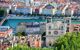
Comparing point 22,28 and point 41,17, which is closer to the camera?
point 22,28

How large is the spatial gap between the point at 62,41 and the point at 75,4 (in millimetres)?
12975

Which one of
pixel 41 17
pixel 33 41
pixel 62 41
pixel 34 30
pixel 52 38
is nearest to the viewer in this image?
pixel 62 41

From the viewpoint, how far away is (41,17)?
20859 mm

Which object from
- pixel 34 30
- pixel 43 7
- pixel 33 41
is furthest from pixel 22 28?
pixel 43 7

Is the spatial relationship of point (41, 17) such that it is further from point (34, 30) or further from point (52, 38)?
point (52, 38)

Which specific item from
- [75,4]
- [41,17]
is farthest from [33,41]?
[75,4]

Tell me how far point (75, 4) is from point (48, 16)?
283cm

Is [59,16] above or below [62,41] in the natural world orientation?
below

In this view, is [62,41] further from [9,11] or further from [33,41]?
[9,11]

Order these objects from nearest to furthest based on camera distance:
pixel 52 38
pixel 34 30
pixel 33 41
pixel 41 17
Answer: pixel 33 41, pixel 52 38, pixel 34 30, pixel 41 17

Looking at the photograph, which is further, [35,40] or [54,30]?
[54,30]

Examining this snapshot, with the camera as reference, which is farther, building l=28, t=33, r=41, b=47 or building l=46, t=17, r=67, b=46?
building l=46, t=17, r=67, b=46

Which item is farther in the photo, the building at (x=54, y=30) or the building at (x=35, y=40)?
the building at (x=54, y=30)

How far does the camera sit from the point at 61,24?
13.7 metres
